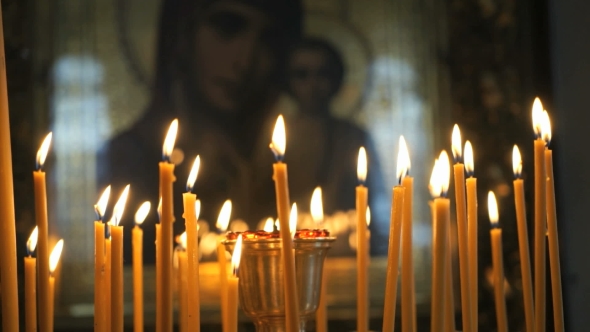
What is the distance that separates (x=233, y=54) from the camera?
1.78 m

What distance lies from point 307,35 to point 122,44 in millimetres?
493

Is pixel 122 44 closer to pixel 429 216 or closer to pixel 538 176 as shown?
pixel 429 216

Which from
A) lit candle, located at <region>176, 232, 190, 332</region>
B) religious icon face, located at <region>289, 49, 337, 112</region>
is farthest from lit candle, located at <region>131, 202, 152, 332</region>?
religious icon face, located at <region>289, 49, 337, 112</region>

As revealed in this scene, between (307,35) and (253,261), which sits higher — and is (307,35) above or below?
above

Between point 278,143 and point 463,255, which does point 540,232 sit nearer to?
point 463,255

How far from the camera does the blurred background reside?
1.72 meters

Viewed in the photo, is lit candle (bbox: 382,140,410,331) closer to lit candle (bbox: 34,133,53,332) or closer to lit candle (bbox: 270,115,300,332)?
lit candle (bbox: 270,115,300,332)

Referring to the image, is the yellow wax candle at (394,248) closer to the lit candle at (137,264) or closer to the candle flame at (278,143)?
the candle flame at (278,143)

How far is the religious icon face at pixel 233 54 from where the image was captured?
1.77 metres

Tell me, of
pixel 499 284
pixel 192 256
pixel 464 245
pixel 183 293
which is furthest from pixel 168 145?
pixel 499 284

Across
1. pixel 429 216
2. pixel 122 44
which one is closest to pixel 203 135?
pixel 122 44

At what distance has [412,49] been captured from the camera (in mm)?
1797

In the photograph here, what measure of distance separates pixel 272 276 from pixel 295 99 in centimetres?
112

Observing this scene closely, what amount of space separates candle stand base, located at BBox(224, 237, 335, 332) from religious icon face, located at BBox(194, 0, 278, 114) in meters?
1.09
